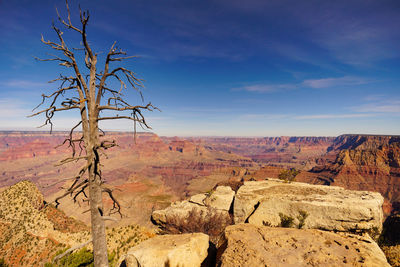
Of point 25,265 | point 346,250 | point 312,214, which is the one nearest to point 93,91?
point 346,250

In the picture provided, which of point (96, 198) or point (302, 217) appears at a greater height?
point (96, 198)

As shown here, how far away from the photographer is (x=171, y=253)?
6.51m

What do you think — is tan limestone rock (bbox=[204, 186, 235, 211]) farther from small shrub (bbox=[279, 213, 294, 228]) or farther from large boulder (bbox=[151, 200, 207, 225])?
small shrub (bbox=[279, 213, 294, 228])

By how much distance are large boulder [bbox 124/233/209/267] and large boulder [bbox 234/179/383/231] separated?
530 cm

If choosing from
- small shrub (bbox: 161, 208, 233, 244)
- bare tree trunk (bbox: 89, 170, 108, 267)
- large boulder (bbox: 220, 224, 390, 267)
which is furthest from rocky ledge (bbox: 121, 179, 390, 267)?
bare tree trunk (bbox: 89, 170, 108, 267)

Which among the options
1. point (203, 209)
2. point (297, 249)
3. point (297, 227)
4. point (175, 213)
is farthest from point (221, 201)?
point (297, 249)

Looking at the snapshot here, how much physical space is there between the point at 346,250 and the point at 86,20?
10251mm

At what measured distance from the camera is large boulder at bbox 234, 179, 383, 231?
9.48 meters

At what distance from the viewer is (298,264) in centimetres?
521

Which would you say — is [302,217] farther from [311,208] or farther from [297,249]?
[297,249]

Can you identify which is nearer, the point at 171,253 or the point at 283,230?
the point at 171,253

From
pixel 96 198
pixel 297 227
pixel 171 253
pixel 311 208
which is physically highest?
pixel 96 198

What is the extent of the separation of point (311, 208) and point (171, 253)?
8.22 metres

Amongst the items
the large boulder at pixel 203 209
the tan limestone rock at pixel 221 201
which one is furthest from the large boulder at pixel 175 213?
the tan limestone rock at pixel 221 201
